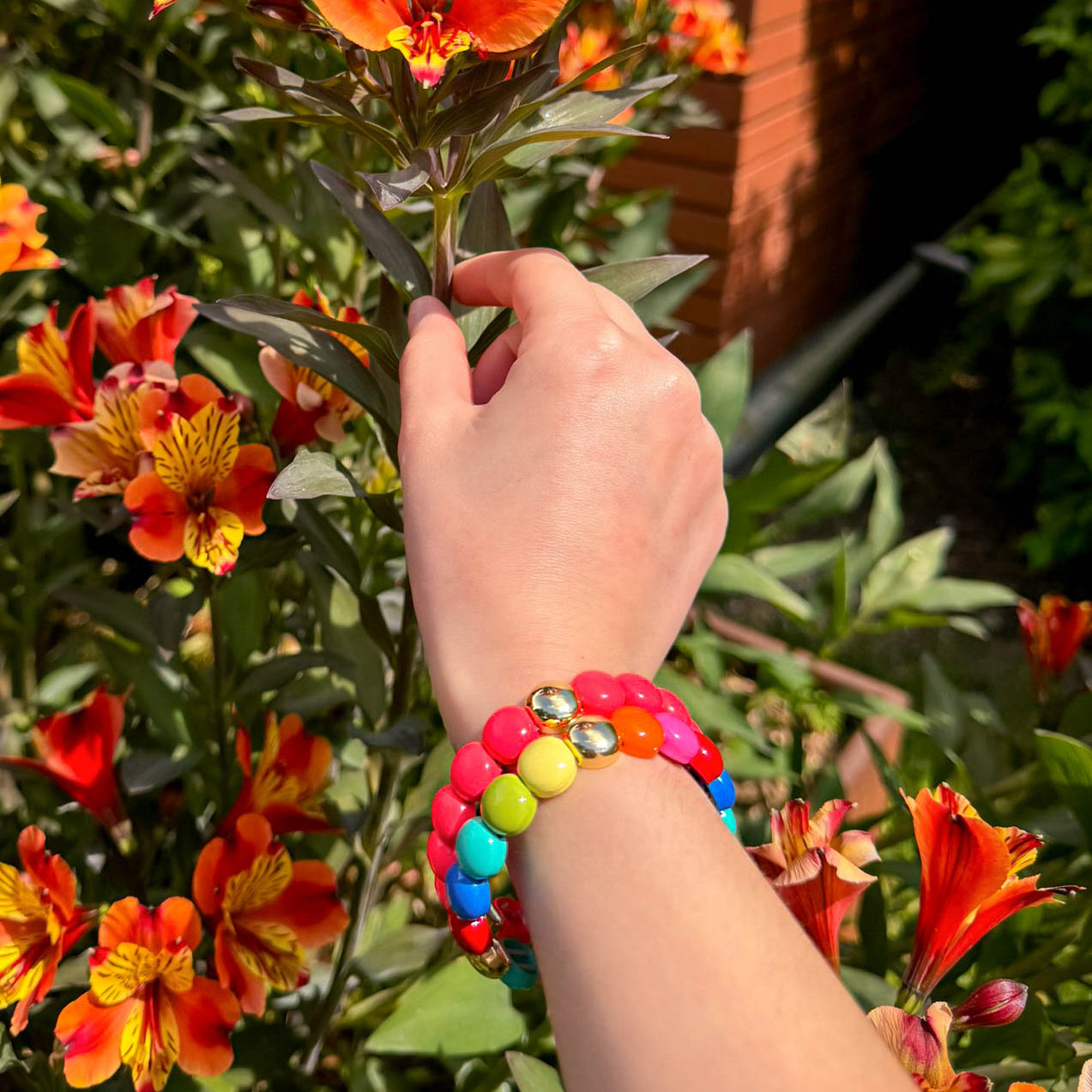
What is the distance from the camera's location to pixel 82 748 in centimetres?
70

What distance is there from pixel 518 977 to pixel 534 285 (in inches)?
15.2

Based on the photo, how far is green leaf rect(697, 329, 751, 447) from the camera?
1092 millimetres

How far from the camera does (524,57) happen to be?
560 millimetres

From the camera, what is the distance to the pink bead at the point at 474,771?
1.50 feet

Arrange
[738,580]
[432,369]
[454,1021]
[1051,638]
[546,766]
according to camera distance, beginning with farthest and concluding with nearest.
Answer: [738,580], [1051,638], [454,1021], [432,369], [546,766]

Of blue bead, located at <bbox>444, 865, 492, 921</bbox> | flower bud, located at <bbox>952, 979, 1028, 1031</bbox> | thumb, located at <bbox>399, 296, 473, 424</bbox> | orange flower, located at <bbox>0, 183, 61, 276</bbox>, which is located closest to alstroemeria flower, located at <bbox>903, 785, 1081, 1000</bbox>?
flower bud, located at <bbox>952, 979, 1028, 1031</bbox>

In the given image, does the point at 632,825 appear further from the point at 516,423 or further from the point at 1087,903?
the point at 1087,903

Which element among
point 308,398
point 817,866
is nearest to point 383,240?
point 308,398

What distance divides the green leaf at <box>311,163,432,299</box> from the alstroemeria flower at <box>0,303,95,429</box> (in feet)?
0.64

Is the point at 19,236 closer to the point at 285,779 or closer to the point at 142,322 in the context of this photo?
the point at 142,322

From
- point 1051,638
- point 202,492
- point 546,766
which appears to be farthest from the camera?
point 1051,638

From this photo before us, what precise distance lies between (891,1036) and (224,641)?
0.62m

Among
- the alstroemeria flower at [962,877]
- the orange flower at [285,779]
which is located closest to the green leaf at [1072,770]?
the alstroemeria flower at [962,877]

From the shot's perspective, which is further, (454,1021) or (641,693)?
(454,1021)
